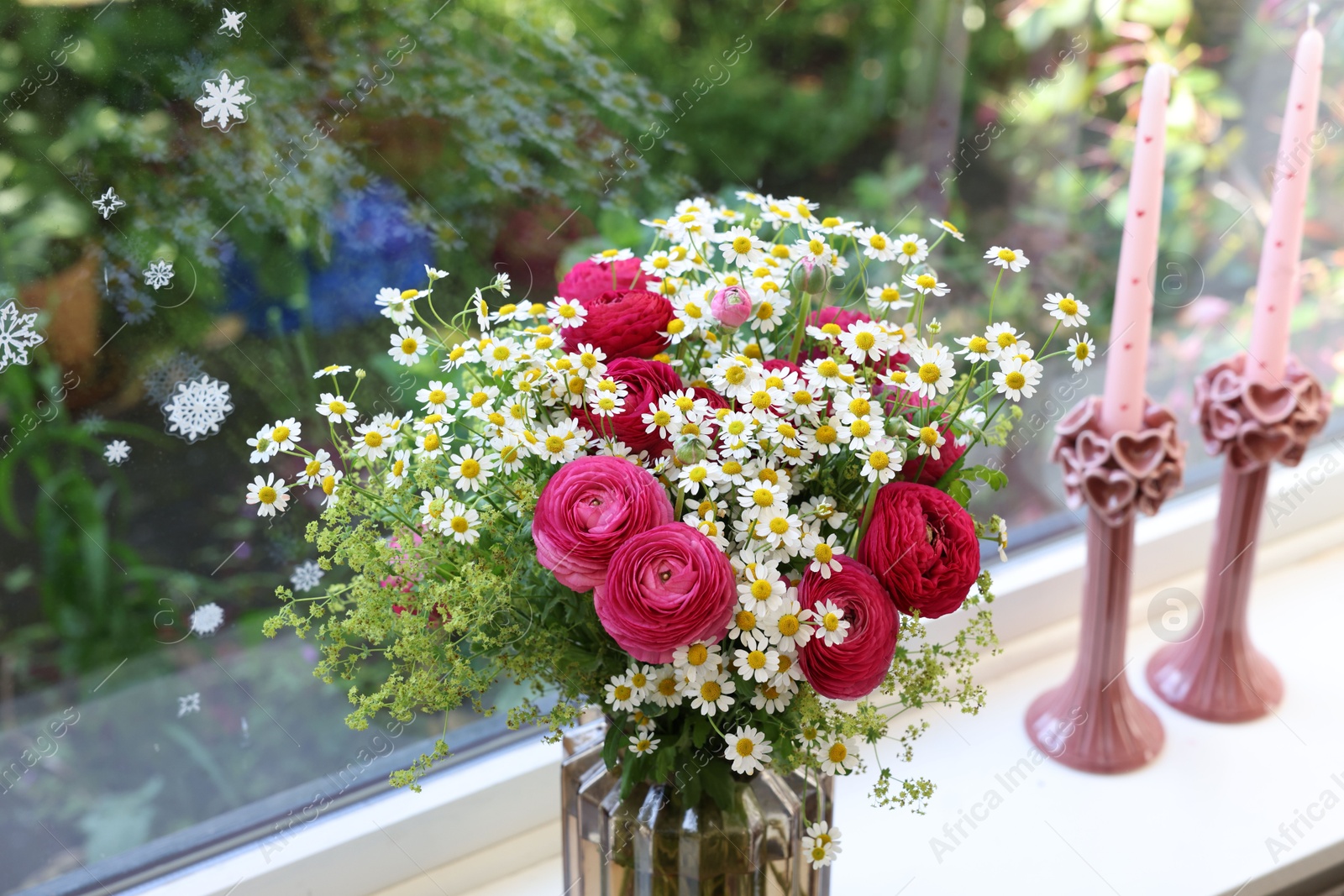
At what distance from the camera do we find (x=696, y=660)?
0.57 meters

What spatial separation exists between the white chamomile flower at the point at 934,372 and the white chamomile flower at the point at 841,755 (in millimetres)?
202

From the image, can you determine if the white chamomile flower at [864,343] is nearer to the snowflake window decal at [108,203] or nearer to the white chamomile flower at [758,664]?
the white chamomile flower at [758,664]

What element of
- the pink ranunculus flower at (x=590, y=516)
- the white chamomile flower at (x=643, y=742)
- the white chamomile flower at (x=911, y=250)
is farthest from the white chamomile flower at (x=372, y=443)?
the white chamomile flower at (x=911, y=250)

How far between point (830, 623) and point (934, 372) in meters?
0.15

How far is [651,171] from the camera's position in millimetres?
930

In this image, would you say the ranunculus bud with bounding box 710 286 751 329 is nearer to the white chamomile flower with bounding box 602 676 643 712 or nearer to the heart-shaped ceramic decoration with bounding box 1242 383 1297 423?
the white chamomile flower with bounding box 602 676 643 712

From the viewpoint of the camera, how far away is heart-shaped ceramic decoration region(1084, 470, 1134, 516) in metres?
0.92

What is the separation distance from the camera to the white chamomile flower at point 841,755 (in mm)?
633

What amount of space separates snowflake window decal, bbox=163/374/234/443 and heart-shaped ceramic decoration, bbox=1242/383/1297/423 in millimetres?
857

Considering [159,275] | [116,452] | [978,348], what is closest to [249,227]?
[159,275]

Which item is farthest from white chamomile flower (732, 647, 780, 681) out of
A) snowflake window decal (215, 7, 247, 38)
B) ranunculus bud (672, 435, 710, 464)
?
snowflake window decal (215, 7, 247, 38)

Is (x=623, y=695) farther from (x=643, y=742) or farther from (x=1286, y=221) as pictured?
(x=1286, y=221)

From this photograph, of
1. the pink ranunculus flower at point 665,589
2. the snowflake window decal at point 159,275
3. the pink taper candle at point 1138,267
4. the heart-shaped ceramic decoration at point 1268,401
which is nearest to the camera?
the pink ranunculus flower at point 665,589

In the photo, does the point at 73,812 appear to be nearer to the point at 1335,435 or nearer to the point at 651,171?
the point at 651,171
